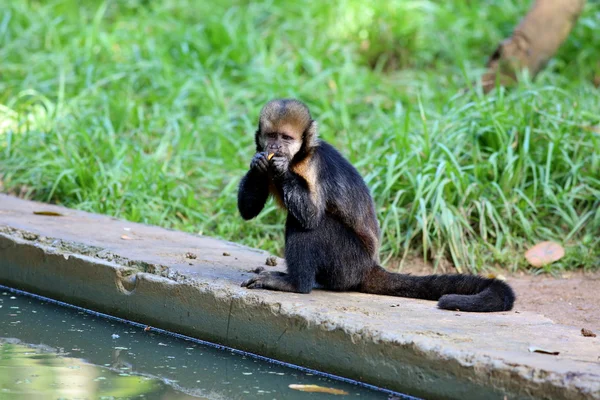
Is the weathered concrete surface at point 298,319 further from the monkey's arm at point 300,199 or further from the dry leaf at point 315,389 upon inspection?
the monkey's arm at point 300,199

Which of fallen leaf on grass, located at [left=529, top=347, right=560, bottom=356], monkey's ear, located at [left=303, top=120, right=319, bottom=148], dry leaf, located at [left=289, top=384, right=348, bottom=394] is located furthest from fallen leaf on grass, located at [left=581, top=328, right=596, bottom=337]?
monkey's ear, located at [left=303, top=120, right=319, bottom=148]

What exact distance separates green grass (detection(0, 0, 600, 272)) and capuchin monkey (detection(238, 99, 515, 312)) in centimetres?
168

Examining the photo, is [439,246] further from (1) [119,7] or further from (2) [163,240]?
(1) [119,7]

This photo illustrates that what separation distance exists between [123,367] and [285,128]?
1.48 metres

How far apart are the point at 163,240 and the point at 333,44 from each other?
524cm

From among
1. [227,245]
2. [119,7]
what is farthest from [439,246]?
[119,7]

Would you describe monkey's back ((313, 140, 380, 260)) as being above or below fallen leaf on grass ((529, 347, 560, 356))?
above

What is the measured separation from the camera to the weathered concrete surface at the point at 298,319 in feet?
10.7

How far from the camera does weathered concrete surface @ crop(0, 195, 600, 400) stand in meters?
3.25

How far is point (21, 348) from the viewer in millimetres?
4016

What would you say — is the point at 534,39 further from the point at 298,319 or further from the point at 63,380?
the point at 63,380

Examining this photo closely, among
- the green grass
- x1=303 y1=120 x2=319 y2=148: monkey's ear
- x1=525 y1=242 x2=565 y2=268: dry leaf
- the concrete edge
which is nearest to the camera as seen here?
the concrete edge

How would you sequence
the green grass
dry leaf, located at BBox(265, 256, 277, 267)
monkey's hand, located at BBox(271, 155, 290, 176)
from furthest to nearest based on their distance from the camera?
the green grass, dry leaf, located at BBox(265, 256, 277, 267), monkey's hand, located at BBox(271, 155, 290, 176)

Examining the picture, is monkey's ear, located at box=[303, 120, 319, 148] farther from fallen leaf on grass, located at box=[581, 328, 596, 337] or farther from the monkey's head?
fallen leaf on grass, located at box=[581, 328, 596, 337]
